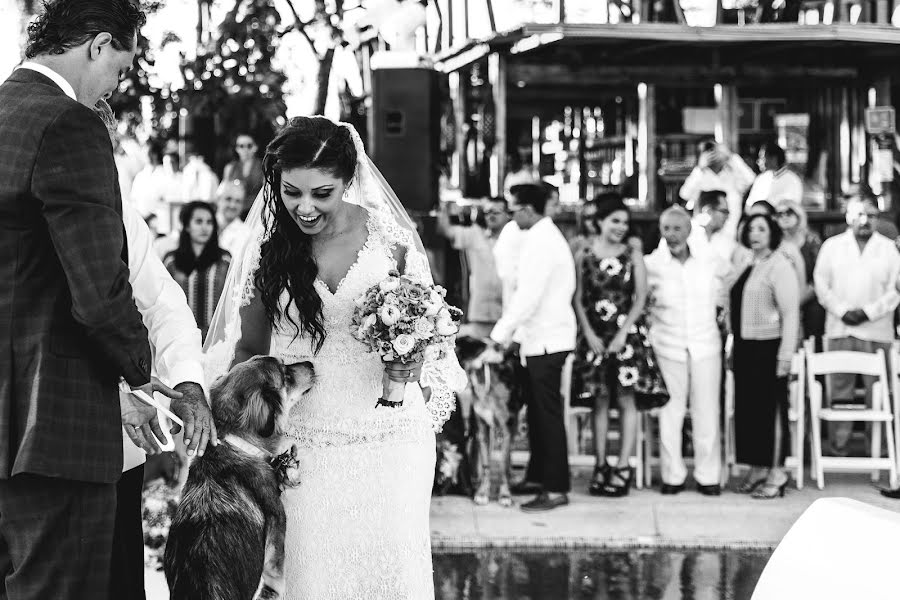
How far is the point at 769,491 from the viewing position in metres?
9.13

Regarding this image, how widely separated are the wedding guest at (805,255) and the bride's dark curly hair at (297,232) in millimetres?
6758

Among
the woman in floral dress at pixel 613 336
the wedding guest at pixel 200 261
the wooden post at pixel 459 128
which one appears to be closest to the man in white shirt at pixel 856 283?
the woman in floral dress at pixel 613 336

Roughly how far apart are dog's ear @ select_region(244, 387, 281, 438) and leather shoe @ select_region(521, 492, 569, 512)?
16.0 ft

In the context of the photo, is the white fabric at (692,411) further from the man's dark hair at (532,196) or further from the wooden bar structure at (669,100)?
the wooden bar structure at (669,100)

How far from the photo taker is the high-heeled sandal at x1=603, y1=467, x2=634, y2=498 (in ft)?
30.0

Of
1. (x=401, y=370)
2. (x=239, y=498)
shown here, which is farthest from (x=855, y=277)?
(x=239, y=498)

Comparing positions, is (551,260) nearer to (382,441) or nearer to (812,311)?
(812,311)

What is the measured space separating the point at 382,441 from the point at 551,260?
4.66 metres

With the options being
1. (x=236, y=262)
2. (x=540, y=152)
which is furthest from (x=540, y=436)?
(x=540, y=152)

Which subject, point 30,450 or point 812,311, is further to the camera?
point 812,311

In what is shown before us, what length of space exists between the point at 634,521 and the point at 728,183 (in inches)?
260

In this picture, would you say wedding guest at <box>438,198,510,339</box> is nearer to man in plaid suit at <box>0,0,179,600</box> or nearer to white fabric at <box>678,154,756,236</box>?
white fabric at <box>678,154,756,236</box>

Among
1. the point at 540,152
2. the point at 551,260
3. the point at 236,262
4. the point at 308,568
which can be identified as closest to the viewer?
the point at 308,568

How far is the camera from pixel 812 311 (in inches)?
442
